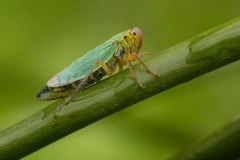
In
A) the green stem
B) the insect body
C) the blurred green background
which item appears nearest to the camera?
the green stem

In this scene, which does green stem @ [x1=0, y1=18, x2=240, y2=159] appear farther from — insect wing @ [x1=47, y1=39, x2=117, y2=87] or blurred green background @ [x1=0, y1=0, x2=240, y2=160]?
blurred green background @ [x1=0, y1=0, x2=240, y2=160]

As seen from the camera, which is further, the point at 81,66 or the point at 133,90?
the point at 81,66

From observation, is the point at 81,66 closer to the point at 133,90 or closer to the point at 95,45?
the point at 133,90

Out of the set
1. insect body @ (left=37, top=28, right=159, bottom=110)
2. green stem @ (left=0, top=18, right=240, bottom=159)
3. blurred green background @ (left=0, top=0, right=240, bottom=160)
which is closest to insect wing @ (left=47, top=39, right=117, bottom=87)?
insect body @ (left=37, top=28, right=159, bottom=110)

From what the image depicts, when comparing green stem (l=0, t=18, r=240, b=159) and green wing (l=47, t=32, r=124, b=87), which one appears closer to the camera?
green stem (l=0, t=18, r=240, b=159)

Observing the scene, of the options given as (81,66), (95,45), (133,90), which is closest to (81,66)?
(81,66)

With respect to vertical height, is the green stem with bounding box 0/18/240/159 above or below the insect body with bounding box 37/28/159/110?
below

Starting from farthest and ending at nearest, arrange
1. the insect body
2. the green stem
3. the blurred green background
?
the blurred green background → the insect body → the green stem
